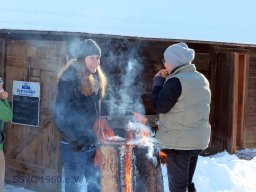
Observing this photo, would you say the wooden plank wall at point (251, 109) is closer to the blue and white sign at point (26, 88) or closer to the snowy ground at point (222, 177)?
the snowy ground at point (222, 177)

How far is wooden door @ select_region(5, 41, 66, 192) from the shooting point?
21.0 feet

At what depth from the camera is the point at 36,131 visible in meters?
6.71

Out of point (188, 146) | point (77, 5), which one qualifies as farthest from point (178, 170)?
point (77, 5)

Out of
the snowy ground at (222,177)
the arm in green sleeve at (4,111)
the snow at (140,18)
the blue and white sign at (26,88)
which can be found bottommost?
the snowy ground at (222,177)

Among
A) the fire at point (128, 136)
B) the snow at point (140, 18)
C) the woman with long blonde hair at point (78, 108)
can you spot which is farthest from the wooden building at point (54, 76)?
the woman with long blonde hair at point (78, 108)

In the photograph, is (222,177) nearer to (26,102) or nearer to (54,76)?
(54,76)

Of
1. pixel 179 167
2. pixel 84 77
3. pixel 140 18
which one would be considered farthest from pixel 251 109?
pixel 84 77

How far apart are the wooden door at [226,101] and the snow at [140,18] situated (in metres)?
0.49

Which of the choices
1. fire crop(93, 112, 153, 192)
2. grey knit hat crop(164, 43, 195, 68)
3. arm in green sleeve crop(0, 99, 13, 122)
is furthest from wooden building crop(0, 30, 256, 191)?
grey knit hat crop(164, 43, 195, 68)

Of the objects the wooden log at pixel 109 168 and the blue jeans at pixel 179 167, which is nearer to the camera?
the blue jeans at pixel 179 167

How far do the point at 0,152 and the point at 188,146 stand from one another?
7.47ft

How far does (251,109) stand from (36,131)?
531 cm

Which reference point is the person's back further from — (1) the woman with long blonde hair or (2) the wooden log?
(1) the woman with long blonde hair

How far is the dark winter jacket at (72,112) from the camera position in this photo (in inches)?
177
